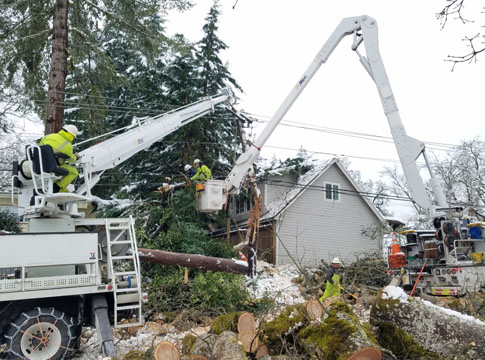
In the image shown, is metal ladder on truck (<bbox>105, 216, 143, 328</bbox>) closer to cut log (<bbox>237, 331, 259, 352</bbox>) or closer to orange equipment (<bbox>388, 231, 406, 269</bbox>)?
cut log (<bbox>237, 331, 259, 352</bbox>)

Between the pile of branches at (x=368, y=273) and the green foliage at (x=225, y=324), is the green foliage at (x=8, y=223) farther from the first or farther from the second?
the pile of branches at (x=368, y=273)

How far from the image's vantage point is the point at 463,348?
→ 4.98 m

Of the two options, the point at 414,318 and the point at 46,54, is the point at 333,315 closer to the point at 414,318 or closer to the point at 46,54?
the point at 414,318

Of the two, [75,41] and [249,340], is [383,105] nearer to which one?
[249,340]

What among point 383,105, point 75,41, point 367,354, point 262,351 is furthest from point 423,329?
point 75,41

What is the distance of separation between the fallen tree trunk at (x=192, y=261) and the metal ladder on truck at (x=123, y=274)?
414 centimetres

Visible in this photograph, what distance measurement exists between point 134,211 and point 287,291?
6.02m

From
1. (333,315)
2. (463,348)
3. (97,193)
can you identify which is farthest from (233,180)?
(97,193)

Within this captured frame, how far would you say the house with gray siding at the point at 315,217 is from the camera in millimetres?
22500

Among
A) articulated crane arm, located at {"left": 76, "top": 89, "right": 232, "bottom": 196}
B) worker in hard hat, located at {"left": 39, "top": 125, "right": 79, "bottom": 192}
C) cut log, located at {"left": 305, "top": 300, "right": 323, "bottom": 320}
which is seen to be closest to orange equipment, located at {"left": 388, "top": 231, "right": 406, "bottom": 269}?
articulated crane arm, located at {"left": 76, "top": 89, "right": 232, "bottom": 196}

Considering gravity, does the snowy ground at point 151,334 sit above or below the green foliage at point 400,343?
below

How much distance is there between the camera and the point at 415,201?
10.8 meters

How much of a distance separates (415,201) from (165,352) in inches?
293

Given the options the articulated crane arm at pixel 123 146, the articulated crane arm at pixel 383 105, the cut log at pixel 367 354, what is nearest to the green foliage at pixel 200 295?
the articulated crane arm at pixel 383 105
